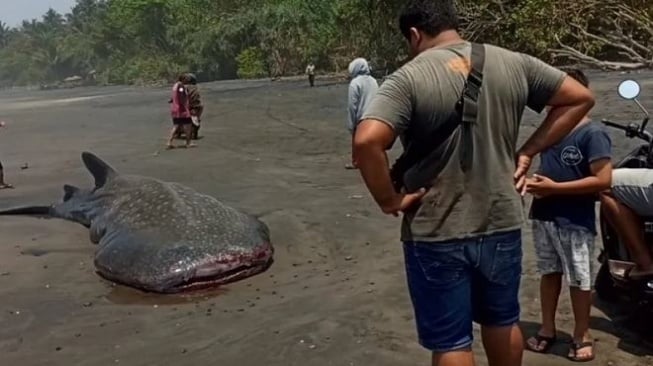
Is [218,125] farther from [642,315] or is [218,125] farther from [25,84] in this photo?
[25,84]

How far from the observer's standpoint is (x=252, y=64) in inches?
2574

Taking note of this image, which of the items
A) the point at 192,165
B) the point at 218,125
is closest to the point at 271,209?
the point at 192,165

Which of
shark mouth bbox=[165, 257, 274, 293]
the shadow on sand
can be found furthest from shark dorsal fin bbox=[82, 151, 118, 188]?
the shadow on sand

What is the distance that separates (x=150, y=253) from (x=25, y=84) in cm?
14210

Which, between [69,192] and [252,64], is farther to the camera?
[252,64]

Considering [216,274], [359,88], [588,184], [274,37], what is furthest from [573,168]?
[274,37]

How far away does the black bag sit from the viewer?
3.62 metres

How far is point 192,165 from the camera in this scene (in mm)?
16531

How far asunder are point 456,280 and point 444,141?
1.95 feet

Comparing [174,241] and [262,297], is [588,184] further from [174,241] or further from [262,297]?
[174,241]

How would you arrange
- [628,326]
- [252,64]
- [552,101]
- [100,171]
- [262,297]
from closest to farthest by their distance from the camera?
[552,101], [628,326], [262,297], [100,171], [252,64]

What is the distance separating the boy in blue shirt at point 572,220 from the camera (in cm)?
506

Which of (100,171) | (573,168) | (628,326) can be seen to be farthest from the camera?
(100,171)

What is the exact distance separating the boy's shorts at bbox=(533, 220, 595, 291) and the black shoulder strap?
1.84 m
